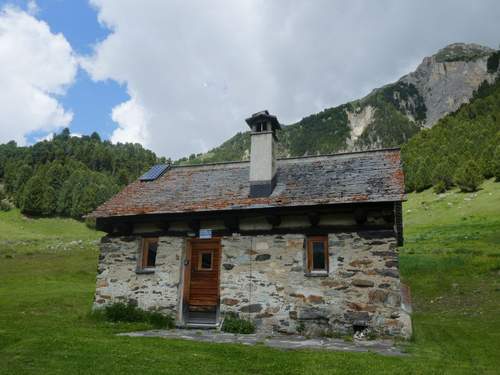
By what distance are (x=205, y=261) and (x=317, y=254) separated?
3666 millimetres

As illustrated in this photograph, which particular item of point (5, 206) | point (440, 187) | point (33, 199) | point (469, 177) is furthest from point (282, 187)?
point (5, 206)

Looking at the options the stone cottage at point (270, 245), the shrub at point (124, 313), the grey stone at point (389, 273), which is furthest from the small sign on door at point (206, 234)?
the grey stone at point (389, 273)

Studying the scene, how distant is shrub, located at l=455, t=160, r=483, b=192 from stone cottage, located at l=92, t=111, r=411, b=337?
46403mm

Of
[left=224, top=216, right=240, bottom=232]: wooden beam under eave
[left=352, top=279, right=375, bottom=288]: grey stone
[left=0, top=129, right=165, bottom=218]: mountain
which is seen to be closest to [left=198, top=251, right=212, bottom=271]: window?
[left=224, top=216, right=240, bottom=232]: wooden beam under eave

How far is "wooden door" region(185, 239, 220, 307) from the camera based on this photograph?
13453 mm

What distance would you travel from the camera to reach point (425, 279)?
2362 cm

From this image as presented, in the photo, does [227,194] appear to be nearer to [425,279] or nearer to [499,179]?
[425,279]

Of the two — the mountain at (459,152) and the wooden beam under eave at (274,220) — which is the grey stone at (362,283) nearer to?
the wooden beam under eave at (274,220)

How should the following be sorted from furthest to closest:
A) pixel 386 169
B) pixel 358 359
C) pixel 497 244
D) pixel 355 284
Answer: pixel 497 244 → pixel 386 169 → pixel 355 284 → pixel 358 359

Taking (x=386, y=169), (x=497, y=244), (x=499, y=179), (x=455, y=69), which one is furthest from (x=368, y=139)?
(x=386, y=169)

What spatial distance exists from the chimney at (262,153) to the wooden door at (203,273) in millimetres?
2242

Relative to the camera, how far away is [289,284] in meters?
12.3

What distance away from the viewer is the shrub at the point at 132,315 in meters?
13.1

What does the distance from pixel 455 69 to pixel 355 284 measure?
181 meters
